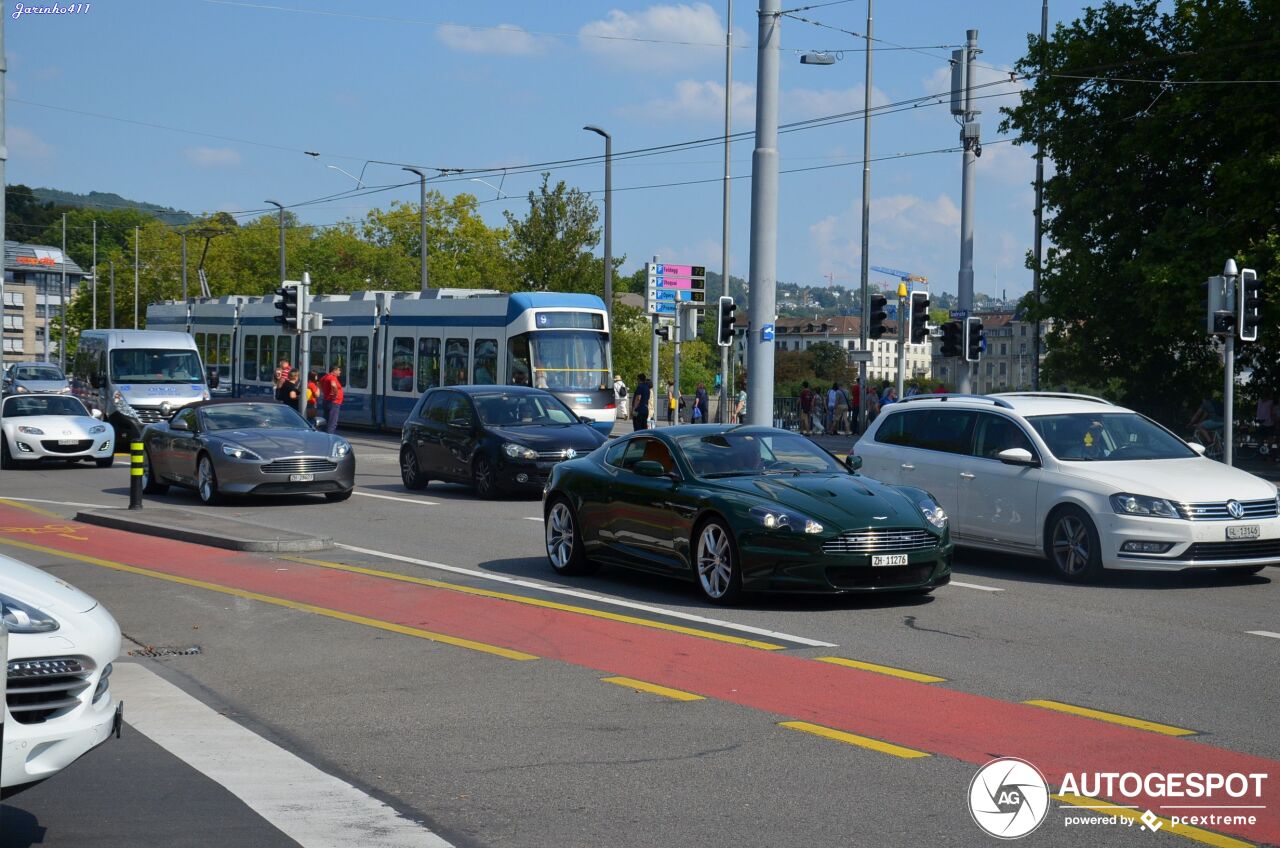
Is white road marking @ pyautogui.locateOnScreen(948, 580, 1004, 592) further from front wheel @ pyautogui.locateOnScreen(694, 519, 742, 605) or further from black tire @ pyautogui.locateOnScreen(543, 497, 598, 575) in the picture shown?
black tire @ pyautogui.locateOnScreen(543, 497, 598, 575)

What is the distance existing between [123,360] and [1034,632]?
29743 mm

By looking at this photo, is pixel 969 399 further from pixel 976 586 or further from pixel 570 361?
pixel 570 361

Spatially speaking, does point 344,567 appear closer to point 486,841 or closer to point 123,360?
point 486,841

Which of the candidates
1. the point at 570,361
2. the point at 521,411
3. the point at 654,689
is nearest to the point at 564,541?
the point at 654,689

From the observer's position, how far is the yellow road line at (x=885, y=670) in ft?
28.6

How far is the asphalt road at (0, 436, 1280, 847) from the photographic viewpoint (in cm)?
588

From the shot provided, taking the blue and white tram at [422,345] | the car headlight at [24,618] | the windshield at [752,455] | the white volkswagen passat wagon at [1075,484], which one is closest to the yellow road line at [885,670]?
the windshield at [752,455]

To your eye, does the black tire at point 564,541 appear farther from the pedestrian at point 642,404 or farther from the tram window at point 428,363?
the tram window at point 428,363

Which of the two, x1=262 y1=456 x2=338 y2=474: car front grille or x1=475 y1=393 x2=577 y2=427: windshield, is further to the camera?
x1=475 y1=393 x2=577 y2=427: windshield

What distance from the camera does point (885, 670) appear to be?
898 cm

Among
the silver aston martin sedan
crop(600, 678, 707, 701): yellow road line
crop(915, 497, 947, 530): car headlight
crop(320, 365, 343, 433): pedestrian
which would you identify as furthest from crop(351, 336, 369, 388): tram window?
crop(600, 678, 707, 701): yellow road line

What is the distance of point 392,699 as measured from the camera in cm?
831

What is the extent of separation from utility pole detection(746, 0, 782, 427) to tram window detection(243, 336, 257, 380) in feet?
90.9

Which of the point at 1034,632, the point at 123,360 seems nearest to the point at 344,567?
the point at 1034,632
